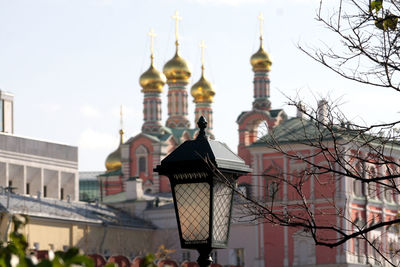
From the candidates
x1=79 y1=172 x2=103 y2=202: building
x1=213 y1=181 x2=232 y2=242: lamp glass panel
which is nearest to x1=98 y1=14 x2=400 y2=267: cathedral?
x1=79 y1=172 x2=103 y2=202: building

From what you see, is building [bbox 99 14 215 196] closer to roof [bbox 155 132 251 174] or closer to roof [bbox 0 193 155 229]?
roof [bbox 0 193 155 229]

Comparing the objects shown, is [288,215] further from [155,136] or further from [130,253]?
[155,136]

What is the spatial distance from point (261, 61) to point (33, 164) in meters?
21.8

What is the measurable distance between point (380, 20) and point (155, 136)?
284ft

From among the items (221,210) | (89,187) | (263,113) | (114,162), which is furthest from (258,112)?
(221,210)

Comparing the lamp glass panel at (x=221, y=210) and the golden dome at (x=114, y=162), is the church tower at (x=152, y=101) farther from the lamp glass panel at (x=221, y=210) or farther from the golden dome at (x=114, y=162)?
the lamp glass panel at (x=221, y=210)

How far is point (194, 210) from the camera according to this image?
11008 mm

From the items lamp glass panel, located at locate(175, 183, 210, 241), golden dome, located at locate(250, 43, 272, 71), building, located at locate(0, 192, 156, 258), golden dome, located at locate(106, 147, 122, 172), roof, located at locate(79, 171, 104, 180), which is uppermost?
golden dome, located at locate(250, 43, 272, 71)

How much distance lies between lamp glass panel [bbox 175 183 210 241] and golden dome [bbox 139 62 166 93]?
291 ft

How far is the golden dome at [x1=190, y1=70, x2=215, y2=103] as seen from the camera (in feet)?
337

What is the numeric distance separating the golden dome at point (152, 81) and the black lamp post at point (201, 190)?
291ft

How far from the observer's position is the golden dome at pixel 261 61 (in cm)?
9662

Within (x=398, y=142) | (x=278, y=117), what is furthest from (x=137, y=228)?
(x=398, y=142)

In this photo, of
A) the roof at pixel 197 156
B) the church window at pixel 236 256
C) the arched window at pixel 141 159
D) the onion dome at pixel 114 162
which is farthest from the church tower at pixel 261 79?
the roof at pixel 197 156
